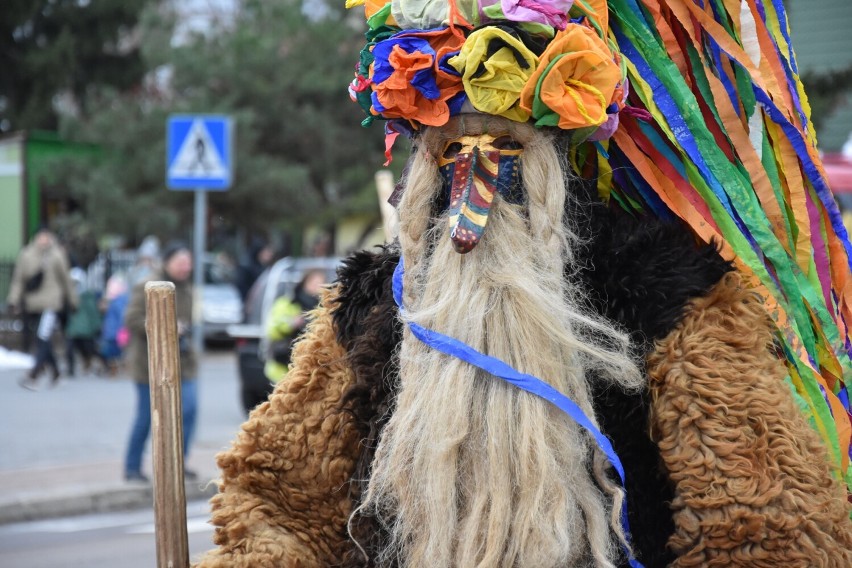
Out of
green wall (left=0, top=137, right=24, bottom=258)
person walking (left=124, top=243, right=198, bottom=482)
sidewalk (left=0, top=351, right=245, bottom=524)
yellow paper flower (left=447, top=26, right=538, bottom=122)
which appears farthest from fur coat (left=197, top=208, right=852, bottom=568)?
green wall (left=0, top=137, right=24, bottom=258)

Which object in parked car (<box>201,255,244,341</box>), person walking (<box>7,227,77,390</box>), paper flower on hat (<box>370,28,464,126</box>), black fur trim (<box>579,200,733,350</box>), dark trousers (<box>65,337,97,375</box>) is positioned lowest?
parked car (<box>201,255,244,341</box>)

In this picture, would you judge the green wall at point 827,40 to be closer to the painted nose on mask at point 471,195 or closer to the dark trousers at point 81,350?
the dark trousers at point 81,350

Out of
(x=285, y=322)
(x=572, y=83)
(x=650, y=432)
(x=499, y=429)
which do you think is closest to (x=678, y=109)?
(x=572, y=83)

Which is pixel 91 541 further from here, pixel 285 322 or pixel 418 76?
pixel 418 76

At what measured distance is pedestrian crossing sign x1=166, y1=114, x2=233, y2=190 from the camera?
9125 mm

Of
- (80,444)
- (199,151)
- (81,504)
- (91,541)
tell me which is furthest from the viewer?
(80,444)

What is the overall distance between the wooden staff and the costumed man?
0.09m

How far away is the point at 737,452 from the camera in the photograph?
73.5 inches

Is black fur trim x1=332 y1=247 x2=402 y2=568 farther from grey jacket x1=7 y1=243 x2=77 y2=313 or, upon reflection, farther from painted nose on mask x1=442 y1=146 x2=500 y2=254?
grey jacket x1=7 y1=243 x2=77 y2=313

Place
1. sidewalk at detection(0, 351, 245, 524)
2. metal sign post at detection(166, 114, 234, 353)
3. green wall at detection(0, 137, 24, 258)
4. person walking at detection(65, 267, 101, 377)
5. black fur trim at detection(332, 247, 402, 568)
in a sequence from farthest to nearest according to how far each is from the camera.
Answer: green wall at detection(0, 137, 24, 258)
person walking at detection(65, 267, 101, 377)
metal sign post at detection(166, 114, 234, 353)
sidewalk at detection(0, 351, 245, 524)
black fur trim at detection(332, 247, 402, 568)

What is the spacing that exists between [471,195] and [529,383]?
33 cm

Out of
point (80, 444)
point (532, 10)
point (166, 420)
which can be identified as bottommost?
point (80, 444)

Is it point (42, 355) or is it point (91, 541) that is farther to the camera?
point (42, 355)

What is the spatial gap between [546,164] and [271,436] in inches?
28.9
